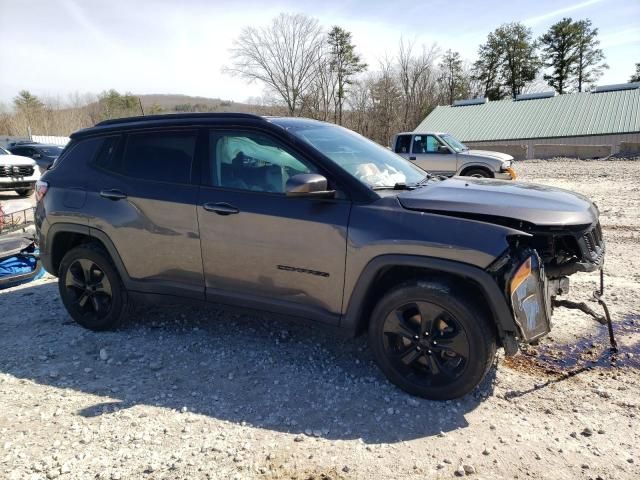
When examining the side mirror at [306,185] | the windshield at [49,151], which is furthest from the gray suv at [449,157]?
the windshield at [49,151]

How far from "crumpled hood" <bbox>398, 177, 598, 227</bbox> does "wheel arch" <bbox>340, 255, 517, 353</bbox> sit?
35cm

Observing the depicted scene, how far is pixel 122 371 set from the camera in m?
3.60

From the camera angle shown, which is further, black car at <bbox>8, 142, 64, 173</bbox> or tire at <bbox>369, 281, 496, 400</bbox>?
black car at <bbox>8, 142, 64, 173</bbox>

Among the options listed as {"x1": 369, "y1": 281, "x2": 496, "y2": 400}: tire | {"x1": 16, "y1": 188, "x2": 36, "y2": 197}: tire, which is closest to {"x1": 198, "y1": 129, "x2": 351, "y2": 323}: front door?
{"x1": 369, "y1": 281, "x2": 496, "y2": 400}: tire

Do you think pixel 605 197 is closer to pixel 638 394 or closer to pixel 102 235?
pixel 638 394

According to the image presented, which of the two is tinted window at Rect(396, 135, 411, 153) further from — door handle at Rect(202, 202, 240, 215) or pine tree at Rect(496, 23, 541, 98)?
pine tree at Rect(496, 23, 541, 98)

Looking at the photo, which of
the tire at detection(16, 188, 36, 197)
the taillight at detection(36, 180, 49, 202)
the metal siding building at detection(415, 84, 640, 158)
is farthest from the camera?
the metal siding building at detection(415, 84, 640, 158)

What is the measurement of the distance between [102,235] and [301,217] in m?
1.93

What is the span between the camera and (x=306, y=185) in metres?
3.01

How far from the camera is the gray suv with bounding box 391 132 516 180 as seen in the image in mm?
12812

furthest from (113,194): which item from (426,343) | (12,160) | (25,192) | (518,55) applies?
(518,55)

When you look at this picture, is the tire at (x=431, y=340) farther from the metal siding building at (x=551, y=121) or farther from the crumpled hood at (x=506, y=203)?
the metal siding building at (x=551, y=121)

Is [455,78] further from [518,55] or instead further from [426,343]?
[426,343]

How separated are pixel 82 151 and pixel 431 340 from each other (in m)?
3.44
